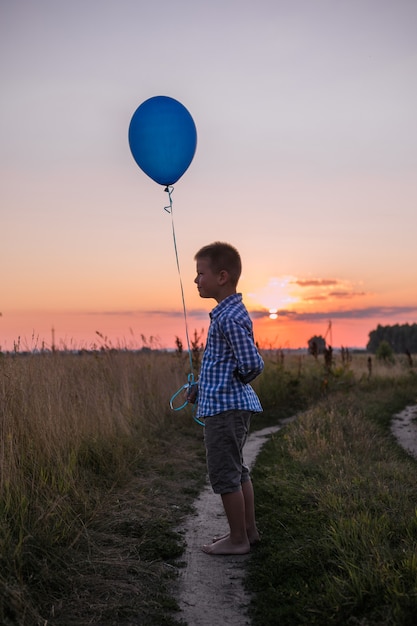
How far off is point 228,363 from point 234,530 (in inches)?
45.7

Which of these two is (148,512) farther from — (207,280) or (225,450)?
(207,280)

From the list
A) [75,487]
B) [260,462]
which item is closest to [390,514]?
[75,487]

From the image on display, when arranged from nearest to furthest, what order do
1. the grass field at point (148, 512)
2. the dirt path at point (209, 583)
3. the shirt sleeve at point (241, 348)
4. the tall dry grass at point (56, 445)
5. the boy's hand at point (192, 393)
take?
1. the grass field at point (148, 512)
2. the dirt path at point (209, 583)
3. the tall dry grass at point (56, 445)
4. the shirt sleeve at point (241, 348)
5. the boy's hand at point (192, 393)

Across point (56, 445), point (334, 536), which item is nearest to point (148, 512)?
point (56, 445)

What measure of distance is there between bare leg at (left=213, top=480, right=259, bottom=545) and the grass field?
4.4 inches

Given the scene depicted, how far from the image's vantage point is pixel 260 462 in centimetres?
723

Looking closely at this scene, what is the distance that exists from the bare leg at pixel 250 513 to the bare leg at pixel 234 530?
118 mm

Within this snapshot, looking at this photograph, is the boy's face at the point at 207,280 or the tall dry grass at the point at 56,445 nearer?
the tall dry grass at the point at 56,445

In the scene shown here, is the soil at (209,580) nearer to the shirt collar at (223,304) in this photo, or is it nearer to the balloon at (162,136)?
the shirt collar at (223,304)

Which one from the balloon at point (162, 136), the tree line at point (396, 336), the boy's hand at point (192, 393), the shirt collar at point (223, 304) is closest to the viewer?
the shirt collar at point (223, 304)

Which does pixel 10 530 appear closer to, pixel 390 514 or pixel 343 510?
pixel 343 510

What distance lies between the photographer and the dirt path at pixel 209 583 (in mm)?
3334

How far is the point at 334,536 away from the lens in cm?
373

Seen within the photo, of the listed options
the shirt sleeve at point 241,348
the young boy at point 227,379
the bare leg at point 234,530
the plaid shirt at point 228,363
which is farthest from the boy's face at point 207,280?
the bare leg at point 234,530
